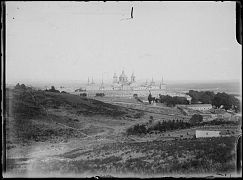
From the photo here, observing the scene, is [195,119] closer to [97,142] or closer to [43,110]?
[97,142]

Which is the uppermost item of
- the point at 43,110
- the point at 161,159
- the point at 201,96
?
the point at 201,96

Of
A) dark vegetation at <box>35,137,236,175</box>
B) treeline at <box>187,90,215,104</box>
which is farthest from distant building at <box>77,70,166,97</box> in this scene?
dark vegetation at <box>35,137,236,175</box>

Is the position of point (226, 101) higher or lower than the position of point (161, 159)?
higher

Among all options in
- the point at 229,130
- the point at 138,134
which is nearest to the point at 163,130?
the point at 138,134

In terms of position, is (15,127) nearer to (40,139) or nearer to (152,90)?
(40,139)

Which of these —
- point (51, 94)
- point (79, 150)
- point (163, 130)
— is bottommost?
point (79, 150)

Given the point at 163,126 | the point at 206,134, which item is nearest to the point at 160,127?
the point at 163,126
